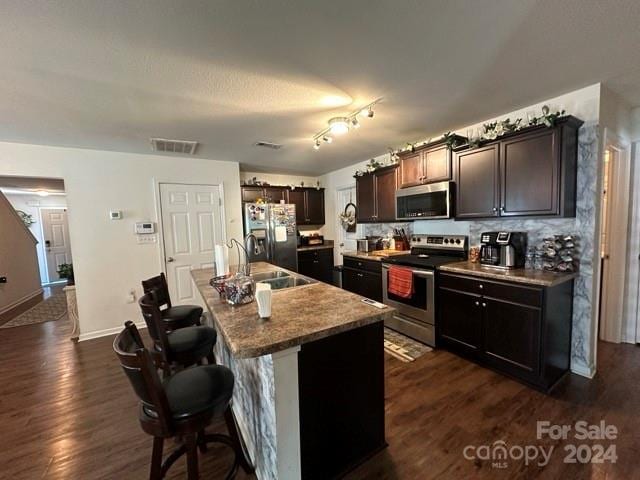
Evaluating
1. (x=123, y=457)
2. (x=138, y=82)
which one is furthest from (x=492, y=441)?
(x=138, y=82)

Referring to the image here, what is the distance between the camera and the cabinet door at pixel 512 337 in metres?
2.08

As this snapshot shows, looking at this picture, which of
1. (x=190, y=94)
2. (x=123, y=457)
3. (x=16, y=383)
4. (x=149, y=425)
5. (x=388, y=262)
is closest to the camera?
(x=149, y=425)

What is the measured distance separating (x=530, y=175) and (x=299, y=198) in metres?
3.79

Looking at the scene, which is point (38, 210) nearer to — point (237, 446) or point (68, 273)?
point (68, 273)

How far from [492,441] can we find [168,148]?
4.35 m

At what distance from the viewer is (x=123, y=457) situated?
1.65 metres

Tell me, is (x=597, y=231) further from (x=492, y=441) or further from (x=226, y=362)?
(x=226, y=362)

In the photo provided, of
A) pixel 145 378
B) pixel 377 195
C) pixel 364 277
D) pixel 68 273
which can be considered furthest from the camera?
pixel 68 273

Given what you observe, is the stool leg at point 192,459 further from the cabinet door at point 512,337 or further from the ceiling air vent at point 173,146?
the ceiling air vent at point 173,146

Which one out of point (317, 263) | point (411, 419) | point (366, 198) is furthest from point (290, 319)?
point (317, 263)

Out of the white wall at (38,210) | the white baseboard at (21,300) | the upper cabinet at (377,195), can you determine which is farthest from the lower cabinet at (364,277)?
the white wall at (38,210)

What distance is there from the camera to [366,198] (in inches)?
163

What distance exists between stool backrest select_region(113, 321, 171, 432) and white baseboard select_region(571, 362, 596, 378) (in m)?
3.14

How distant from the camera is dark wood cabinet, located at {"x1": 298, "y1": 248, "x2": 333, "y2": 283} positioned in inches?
202
